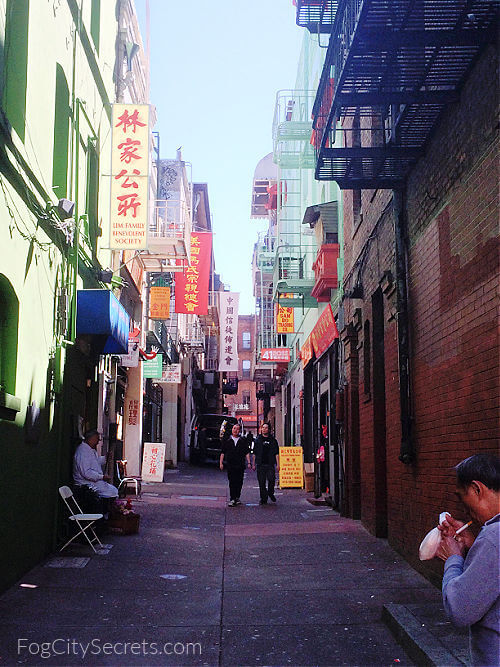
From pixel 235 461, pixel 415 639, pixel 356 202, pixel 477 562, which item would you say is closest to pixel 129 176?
pixel 356 202

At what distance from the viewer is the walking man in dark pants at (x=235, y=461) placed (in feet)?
52.4

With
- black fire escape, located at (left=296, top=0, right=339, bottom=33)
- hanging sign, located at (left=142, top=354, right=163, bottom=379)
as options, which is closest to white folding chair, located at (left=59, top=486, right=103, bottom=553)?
black fire escape, located at (left=296, top=0, right=339, bottom=33)

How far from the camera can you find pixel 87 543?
1043 centimetres

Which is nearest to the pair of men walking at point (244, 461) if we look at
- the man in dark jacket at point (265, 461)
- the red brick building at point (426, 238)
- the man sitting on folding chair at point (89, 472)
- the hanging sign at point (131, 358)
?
the man in dark jacket at point (265, 461)

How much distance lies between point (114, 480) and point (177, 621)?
1036 cm

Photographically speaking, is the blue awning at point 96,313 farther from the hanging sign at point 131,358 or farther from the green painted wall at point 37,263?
the hanging sign at point 131,358

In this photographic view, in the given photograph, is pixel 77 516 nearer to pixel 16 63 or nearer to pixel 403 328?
pixel 403 328

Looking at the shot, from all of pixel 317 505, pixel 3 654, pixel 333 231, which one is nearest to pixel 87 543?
pixel 3 654

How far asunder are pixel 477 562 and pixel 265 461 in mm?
13970

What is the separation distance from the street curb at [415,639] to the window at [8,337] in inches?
168

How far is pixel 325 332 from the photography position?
1531 centimetres

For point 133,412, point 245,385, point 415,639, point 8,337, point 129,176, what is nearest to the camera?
point 415,639

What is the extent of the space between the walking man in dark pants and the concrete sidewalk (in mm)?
3914

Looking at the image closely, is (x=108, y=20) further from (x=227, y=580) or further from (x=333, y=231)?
(x=227, y=580)
